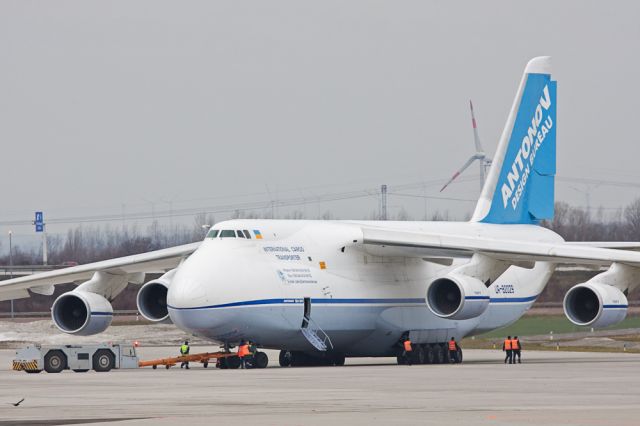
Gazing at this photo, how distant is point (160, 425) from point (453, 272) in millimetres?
17233

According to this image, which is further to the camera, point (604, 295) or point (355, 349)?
point (355, 349)

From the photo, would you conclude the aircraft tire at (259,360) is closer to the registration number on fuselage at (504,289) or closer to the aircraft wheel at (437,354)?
the aircraft wheel at (437,354)

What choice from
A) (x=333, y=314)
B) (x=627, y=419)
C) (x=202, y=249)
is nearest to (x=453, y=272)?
(x=333, y=314)

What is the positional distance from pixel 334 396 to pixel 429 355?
14.4m

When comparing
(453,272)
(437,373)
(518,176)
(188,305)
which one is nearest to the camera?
(437,373)

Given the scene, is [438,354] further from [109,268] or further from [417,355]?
[109,268]

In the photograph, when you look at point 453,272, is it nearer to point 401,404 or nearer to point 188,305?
point 188,305

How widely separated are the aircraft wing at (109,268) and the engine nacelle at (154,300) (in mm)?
1067

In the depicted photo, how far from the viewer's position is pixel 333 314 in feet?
106

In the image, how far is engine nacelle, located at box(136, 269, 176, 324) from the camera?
33812 millimetres

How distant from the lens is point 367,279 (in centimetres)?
3334

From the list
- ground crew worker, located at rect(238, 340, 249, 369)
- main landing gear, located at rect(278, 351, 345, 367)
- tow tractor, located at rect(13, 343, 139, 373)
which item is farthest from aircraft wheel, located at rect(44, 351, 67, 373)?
main landing gear, located at rect(278, 351, 345, 367)

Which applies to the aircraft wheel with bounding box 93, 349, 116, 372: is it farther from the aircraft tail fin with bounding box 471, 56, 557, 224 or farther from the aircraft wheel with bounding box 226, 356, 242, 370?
the aircraft tail fin with bounding box 471, 56, 557, 224

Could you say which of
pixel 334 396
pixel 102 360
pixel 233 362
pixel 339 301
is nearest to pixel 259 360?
pixel 233 362
